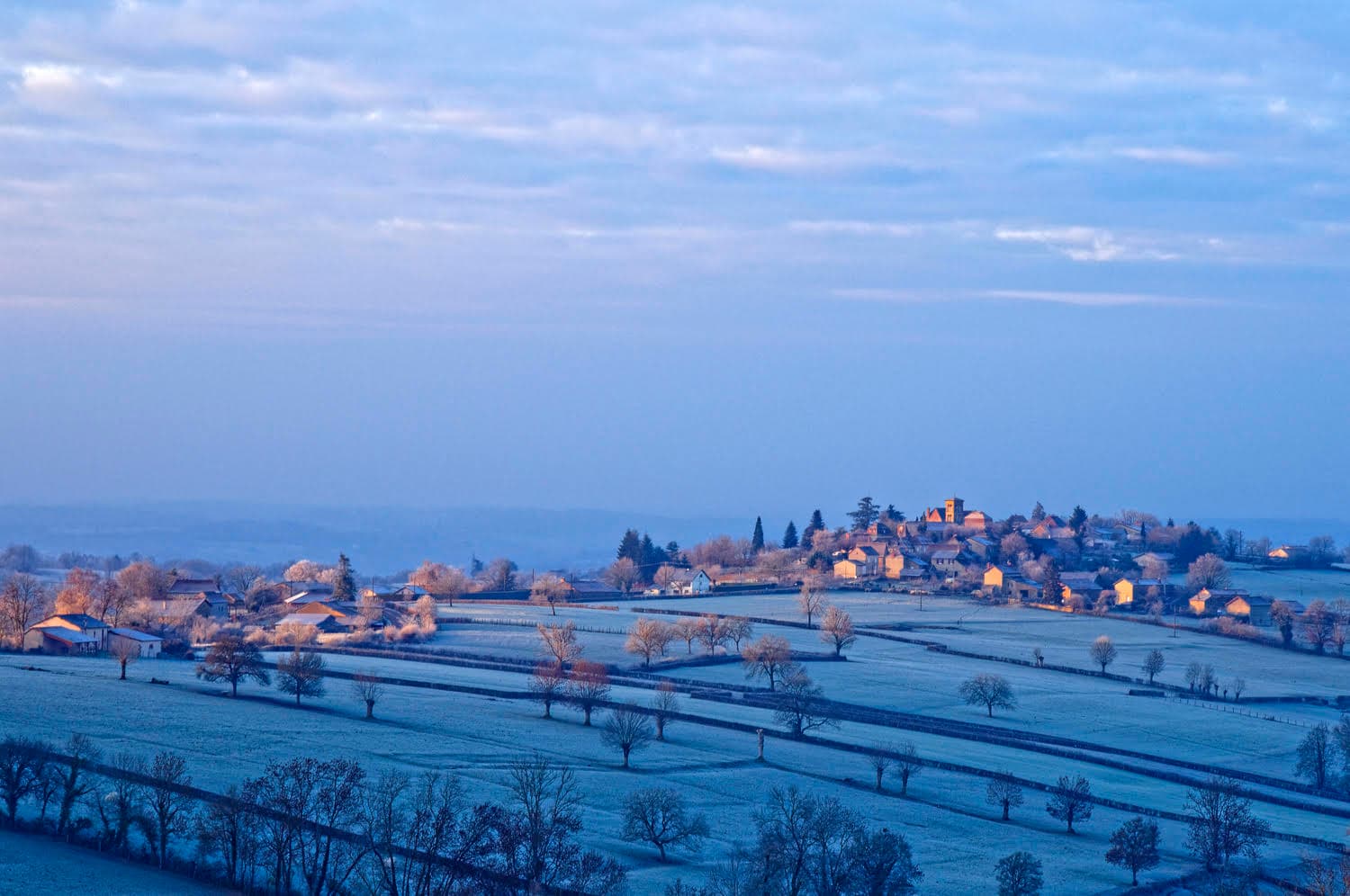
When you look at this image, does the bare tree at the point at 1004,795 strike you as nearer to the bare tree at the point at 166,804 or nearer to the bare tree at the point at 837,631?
the bare tree at the point at 166,804

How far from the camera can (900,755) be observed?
57031 millimetres

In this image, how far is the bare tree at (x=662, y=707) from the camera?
61500 mm

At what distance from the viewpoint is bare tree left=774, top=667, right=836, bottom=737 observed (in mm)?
64625

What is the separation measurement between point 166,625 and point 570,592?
4424 centimetres

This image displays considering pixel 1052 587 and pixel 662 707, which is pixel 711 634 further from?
pixel 1052 587

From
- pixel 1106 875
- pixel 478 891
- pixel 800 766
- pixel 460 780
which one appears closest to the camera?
pixel 478 891

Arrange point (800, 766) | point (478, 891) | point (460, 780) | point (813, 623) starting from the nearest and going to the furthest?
point (478, 891) < point (460, 780) < point (800, 766) < point (813, 623)

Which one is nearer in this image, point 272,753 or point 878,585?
point 272,753

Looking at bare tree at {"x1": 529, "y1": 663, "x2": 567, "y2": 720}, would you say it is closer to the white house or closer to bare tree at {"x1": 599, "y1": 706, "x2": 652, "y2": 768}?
bare tree at {"x1": 599, "y1": 706, "x2": 652, "y2": 768}

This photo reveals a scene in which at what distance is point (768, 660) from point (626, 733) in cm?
2675

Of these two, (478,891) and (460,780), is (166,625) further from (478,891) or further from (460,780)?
(478,891)

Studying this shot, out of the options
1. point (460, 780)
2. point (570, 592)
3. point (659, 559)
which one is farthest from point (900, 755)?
point (659, 559)

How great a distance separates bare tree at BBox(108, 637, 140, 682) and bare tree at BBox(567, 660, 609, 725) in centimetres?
2473

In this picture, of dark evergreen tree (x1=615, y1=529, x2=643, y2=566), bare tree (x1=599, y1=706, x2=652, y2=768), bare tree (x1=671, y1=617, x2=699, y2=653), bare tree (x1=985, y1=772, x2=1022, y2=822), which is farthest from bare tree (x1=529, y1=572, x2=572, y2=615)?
bare tree (x1=985, y1=772, x2=1022, y2=822)
